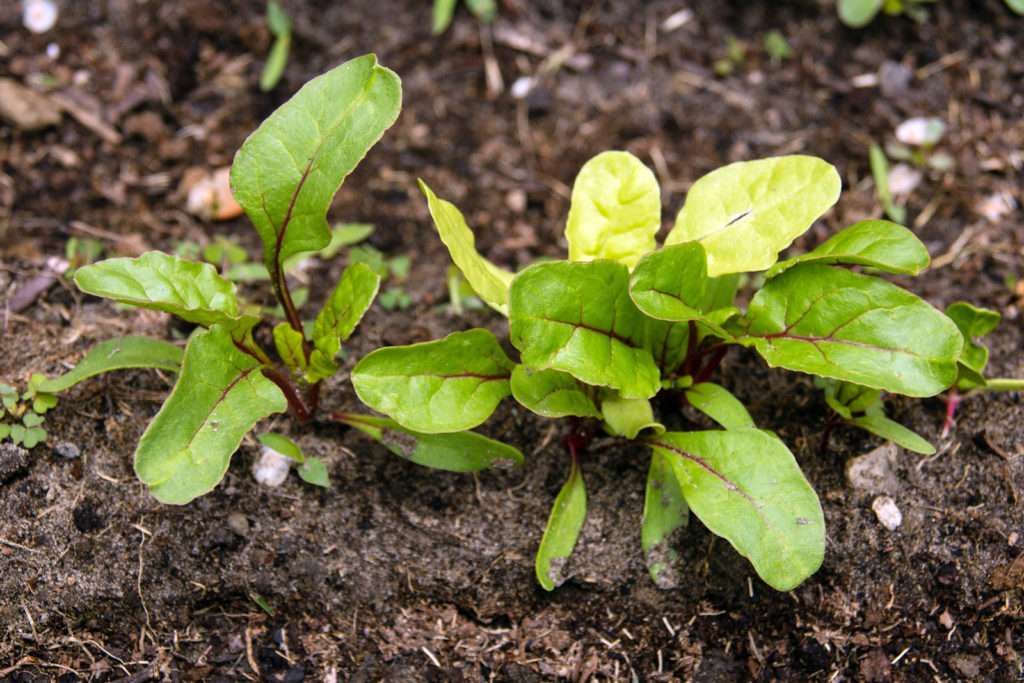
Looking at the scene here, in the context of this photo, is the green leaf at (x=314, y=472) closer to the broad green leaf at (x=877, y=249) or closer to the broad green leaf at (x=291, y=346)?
the broad green leaf at (x=291, y=346)

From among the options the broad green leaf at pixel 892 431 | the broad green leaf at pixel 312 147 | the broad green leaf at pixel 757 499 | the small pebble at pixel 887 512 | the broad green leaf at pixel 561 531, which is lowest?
the small pebble at pixel 887 512

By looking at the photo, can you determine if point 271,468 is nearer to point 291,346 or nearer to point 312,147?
point 291,346

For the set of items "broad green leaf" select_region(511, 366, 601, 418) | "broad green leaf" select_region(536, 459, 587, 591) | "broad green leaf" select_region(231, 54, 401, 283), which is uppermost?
"broad green leaf" select_region(231, 54, 401, 283)

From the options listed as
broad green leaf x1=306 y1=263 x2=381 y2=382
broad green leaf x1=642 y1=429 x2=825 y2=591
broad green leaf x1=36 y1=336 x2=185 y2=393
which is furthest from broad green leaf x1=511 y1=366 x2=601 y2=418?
broad green leaf x1=36 y1=336 x2=185 y2=393

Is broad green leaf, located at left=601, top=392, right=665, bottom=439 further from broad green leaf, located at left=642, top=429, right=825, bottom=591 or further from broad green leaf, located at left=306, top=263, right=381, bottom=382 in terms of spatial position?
broad green leaf, located at left=306, top=263, right=381, bottom=382

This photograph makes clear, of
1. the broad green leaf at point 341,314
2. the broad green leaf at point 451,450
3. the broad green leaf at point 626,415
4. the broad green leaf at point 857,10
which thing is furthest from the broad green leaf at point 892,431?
the broad green leaf at point 857,10

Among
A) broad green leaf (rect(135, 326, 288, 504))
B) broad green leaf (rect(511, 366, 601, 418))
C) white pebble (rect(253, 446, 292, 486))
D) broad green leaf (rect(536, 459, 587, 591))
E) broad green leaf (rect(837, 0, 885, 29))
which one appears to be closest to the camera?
broad green leaf (rect(135, 326, 288, 504))

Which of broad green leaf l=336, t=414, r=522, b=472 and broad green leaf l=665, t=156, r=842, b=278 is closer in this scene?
broad green leaf l=665, t=156, r=842, b=278

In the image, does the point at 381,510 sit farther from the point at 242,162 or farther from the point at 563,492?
the point at 242,162
